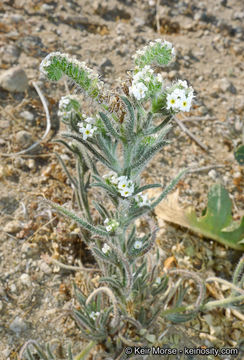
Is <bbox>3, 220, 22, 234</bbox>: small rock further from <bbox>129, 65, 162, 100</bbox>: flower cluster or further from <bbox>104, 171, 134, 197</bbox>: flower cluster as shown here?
<bbox>129, 65, 162, 100</bbox>: flower cluster

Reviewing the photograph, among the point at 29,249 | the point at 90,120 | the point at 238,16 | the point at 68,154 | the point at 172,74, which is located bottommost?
the point at 29,249

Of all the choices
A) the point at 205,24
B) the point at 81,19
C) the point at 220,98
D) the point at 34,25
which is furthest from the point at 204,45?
the point at 34,25

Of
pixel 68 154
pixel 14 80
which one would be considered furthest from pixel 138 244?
pixel 14 80

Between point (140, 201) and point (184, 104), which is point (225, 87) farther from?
point (184, 104)

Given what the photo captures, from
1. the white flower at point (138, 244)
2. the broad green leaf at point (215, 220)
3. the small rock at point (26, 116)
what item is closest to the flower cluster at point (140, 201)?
the white flower at point (138, 244)

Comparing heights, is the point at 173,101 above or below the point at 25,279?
above

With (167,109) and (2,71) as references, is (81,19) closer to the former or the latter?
(2,71)

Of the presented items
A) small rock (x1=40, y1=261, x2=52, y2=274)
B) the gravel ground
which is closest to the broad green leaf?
the gravel ground

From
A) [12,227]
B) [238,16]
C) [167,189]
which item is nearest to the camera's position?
[167,189]
